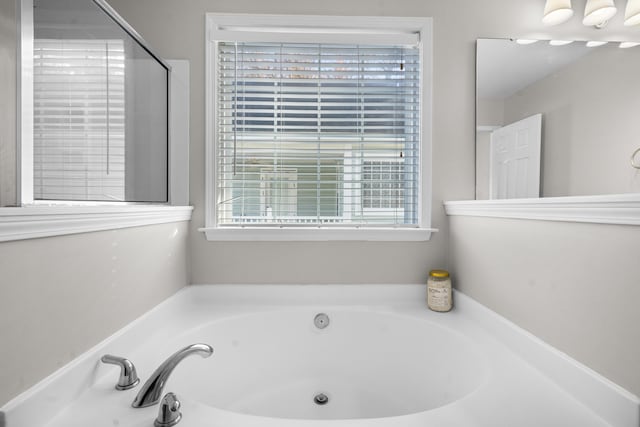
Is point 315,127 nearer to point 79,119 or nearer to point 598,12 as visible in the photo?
point 79,119

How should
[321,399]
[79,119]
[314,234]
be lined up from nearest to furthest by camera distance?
[79,119], [321,399], [314,234]

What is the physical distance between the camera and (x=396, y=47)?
5.49 feet

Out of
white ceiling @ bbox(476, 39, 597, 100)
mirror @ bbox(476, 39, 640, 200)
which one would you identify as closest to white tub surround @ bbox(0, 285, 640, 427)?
mirror @ bbox(476, 39, 640, 200)

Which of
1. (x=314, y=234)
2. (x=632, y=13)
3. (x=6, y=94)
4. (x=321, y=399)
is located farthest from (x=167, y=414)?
(x=632, y=13)

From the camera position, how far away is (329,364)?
4.90ft

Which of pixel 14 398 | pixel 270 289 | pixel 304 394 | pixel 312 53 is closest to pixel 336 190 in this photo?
pixel 270 289

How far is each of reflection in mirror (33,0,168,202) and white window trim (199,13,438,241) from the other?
315 mm

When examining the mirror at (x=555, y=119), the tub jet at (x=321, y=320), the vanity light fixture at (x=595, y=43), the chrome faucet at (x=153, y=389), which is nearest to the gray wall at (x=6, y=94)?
the chrome faucet at (x=153, y=389)

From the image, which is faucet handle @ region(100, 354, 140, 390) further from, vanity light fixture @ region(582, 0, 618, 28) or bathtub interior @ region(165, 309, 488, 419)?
vanity light fixture @ region(582, 0, 618, 28)

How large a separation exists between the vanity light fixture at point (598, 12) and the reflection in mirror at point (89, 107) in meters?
2.13

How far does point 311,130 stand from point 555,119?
3.80ft

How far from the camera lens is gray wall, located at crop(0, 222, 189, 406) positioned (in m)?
0.70

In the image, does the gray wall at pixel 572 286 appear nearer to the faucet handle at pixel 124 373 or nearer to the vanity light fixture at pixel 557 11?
the vanity light fixture at pixel 557 11

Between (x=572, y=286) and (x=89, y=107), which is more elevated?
(x=89, y=107)
